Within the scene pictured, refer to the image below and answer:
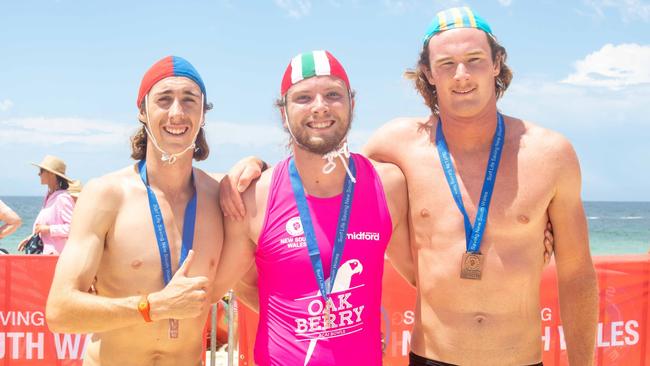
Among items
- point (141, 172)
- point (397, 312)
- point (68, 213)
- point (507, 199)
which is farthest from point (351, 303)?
point (68, 213)

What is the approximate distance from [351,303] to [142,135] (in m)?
1.54

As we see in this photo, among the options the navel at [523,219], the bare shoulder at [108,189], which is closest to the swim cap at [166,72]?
the bare shoulder at [108,189]

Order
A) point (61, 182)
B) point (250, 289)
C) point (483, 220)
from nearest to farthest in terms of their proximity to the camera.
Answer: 1. point (483, 220)
2. point (250, 289)
3. point (61, 182)

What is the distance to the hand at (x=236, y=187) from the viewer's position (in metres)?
3.29

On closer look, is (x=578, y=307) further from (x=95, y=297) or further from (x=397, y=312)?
(x=95, y=297)

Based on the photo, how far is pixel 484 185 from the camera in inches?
133

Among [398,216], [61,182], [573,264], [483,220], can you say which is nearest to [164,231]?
[398,216]

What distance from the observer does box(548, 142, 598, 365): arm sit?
3.36 meters

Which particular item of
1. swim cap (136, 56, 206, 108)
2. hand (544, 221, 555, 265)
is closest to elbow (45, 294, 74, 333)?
swim cap (136, 56, 206, 108)

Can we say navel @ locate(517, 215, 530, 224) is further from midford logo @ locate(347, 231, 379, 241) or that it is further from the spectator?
the spectator

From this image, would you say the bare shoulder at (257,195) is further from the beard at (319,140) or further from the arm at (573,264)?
the arm at (573,264)

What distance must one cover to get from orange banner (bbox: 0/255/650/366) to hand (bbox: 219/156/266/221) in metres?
2.69

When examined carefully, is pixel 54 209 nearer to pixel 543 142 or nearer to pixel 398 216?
pixel 398 216

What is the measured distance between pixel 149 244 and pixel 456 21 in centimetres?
212
